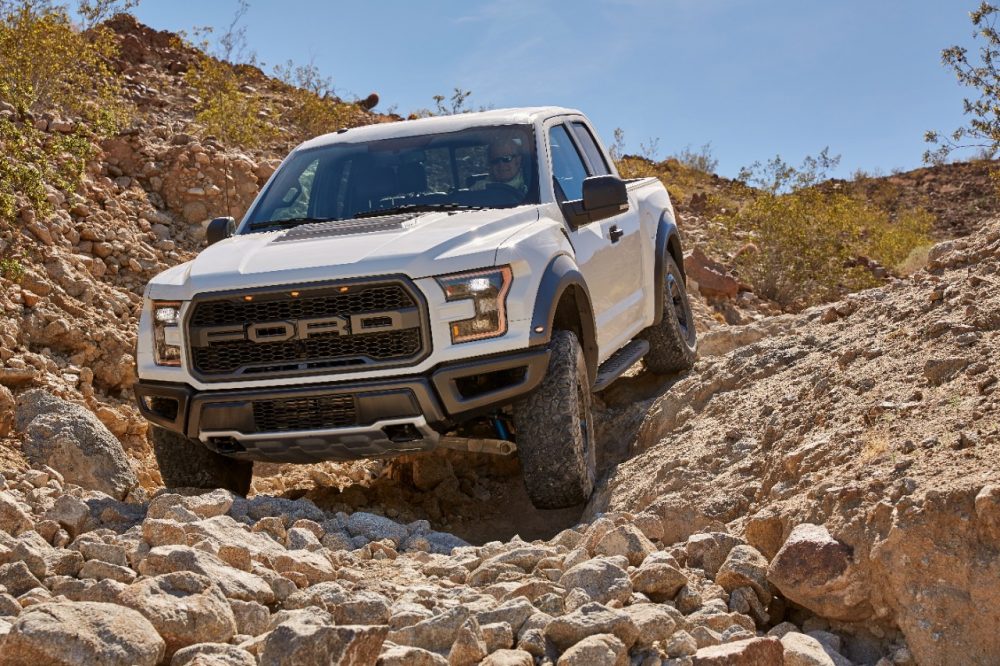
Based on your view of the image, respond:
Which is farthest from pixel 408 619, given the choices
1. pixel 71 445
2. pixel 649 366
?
pixel 649 366

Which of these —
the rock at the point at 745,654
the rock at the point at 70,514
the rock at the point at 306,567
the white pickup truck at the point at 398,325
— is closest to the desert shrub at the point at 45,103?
the white pickup truck at the point at 398,325

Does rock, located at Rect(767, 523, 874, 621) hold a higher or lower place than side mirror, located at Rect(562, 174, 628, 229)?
lower

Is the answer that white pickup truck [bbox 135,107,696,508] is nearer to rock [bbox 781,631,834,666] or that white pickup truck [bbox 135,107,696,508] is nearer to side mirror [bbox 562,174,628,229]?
side mirror [bbox 562,174,628,229]

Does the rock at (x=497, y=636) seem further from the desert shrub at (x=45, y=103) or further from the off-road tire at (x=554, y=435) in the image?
the desert shrub at (x=45, y=103)

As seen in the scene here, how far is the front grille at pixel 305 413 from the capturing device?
5496 mm

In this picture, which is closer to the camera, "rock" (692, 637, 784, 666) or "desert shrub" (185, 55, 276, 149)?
"rock" (692, 637, 784, 666)

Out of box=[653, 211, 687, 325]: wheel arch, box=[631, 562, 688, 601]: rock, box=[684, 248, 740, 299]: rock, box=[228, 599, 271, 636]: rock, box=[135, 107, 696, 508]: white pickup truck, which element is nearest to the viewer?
box=[228, 599, 271, 636]: rock

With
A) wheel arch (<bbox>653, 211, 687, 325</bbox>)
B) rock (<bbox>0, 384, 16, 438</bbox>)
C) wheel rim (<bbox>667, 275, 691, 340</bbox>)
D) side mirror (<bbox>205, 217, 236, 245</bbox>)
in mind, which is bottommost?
rock (<bbox>0, 384, 16, 438</bbox>)

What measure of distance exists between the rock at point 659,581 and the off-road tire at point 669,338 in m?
4.09

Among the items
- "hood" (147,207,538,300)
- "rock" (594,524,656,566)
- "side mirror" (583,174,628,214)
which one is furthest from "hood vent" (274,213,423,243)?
"rock" (594,524,656,566)

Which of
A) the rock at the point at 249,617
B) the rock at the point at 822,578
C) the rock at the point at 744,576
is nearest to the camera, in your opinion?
the rock at the point at 249,617

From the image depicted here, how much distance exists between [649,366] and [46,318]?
4.45 metres

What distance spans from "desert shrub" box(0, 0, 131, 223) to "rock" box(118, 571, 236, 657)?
20.6 ft

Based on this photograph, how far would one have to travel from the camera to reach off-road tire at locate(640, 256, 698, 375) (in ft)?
27.0
